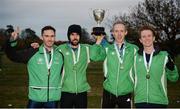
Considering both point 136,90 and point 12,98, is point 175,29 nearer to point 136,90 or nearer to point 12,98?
point 12,98

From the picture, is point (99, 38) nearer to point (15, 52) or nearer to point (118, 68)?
point (118, 68)

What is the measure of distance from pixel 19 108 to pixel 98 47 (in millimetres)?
6857

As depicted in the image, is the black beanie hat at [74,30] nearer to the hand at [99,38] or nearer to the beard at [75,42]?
the beard at [75,42]

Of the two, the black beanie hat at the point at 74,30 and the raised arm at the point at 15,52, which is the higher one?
the black beanie hat at the point at 74,30

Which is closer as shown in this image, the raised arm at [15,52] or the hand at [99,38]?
the raised arm at [15,52]

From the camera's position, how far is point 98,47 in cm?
897

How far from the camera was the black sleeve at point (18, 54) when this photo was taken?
858cm

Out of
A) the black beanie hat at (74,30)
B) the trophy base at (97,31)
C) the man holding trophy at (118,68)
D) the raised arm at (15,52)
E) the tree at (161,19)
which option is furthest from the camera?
the tree at (161,19)

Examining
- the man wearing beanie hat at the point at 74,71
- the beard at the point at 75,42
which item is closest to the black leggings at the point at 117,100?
the man wearing beanie hat at the point at 74,71

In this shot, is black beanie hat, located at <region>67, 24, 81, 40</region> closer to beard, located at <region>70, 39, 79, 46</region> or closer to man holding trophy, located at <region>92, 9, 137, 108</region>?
beard, located at <region>70, 39, 79, 46</region>

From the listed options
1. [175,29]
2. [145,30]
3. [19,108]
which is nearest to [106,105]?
[145,30]

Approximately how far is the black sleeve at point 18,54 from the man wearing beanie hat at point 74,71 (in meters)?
0.65

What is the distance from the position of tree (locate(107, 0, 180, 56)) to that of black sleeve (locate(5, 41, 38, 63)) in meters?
33.4

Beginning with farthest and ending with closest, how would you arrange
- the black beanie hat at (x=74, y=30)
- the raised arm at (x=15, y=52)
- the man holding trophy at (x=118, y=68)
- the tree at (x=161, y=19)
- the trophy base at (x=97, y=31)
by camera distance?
1. the tree at (x=161, y=19)
2. the trophy base at (x=97, y=31)
3. the black beanie hat at (x=74, y=30)
4. the man holding trophy at (x=118, y=68)
5. the raised arm at (x=15, y=52)
